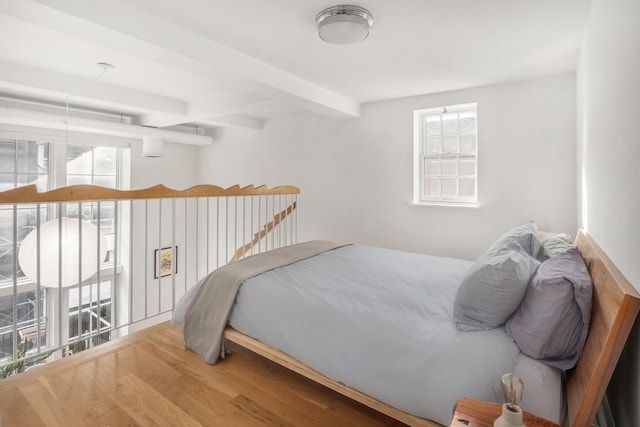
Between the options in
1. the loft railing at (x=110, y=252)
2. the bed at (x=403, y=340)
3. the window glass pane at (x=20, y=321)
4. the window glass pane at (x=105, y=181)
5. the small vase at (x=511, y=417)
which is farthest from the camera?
the window glass pane at (x=105, y=181)

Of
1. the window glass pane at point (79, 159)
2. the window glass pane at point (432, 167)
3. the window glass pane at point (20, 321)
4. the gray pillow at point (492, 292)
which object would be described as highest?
the window glass pane at point (79, 159)

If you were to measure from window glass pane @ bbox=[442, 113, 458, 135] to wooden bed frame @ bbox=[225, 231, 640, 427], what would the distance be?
244cm

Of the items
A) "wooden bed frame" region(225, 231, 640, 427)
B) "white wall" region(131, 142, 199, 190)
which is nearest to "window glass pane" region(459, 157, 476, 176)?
"wooden bed frame" region(225, 231, 640, 427)

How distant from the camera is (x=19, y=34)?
2.49 meters

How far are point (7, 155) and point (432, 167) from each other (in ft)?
17.4

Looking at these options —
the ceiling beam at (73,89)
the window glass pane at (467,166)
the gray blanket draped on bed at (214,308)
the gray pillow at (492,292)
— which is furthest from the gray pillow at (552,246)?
the ceiling beam at (73,89)

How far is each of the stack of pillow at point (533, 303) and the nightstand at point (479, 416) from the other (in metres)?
0.47

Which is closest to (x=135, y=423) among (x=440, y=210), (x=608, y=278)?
(x=608, y=278)

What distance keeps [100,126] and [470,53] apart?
167 inches

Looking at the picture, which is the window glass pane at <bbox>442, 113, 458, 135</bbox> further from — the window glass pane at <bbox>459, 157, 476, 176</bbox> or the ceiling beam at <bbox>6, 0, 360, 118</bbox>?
the ceiling beam at <bbox>6, 0, 360, 118</bbox>

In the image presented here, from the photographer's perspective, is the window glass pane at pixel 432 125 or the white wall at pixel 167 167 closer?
the window glass pane at pixel 432 125

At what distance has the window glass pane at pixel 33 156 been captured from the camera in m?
4.32

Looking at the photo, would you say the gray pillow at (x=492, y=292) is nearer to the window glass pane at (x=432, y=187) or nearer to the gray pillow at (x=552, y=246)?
the gray pillow at (x=552, y=246)

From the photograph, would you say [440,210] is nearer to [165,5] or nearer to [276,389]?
[276,389]
